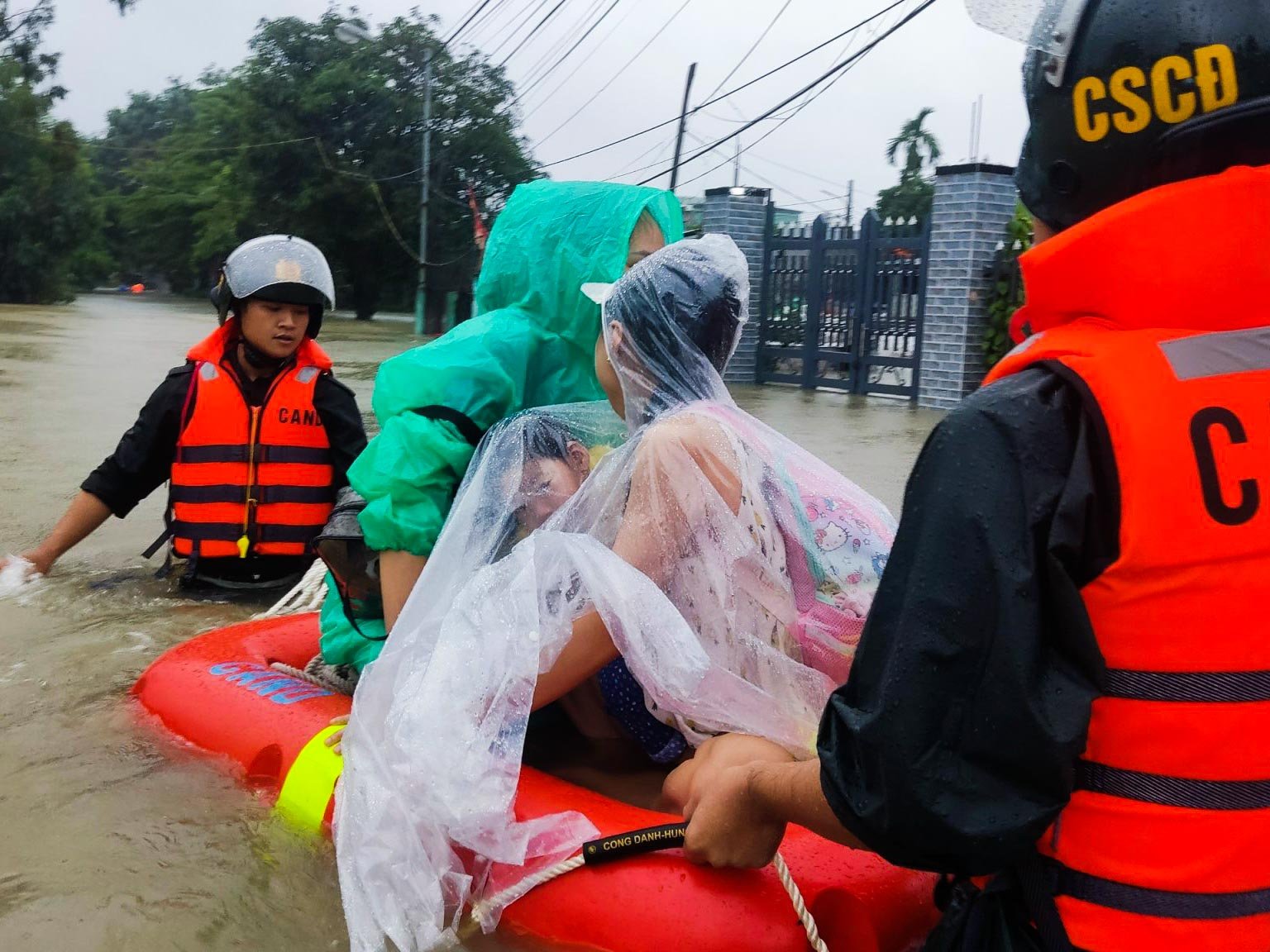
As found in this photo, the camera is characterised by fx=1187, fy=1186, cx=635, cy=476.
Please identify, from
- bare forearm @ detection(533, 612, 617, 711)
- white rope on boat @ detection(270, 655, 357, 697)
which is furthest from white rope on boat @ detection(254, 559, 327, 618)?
bare forearm @ detection(533, 612, 617, 711)

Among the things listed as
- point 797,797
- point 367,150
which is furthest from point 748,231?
point 367,150

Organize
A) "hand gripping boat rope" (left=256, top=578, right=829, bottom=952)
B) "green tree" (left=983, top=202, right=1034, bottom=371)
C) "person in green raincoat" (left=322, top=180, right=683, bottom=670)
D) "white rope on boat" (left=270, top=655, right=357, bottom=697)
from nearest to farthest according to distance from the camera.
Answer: "hand gripping boat rope" (left=256, top=578, right=829, bottom=952)
"person in green raincoat" (left=322, top=180, right=683, bottom=670)
"white rope on boat" (left=270, top=655, right=357, bottom=697)
"green tree" (left=983, top=202, right=1034, bottom=371)

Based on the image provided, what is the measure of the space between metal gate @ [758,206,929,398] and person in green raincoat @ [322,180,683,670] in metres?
10.1

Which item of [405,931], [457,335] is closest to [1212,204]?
[405,931]

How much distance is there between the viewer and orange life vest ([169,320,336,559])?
4586 millimetres

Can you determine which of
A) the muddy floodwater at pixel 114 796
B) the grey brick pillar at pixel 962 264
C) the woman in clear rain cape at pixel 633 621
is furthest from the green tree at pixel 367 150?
→ the woman in clear rain cape at pixel 633 621

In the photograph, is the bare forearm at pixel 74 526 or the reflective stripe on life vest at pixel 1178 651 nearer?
the reflective stripe on life vest at pixel 1178 651

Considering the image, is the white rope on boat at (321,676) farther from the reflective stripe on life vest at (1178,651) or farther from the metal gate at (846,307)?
the metal gate at (846,307)

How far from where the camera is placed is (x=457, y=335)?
2779 mm

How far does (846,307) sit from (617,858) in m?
11.9

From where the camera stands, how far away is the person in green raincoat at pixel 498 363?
8.79 ft

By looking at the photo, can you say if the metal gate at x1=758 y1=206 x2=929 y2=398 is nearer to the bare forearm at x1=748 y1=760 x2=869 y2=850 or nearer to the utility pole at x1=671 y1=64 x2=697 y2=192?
the utility pole at x1=671 y1=64 x2=697 y2=192

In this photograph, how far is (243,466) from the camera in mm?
4594

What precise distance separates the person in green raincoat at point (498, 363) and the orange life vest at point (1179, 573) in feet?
5.47
